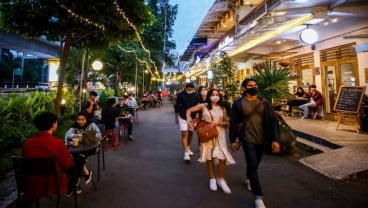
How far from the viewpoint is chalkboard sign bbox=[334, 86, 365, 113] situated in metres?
Result: 8.13

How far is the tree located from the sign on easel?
6.23 metres

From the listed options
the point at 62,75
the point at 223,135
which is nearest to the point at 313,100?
the point at 223,135

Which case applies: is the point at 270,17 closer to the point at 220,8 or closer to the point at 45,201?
the point at 45,201

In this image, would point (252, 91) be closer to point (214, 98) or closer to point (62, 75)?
point (214, 98)

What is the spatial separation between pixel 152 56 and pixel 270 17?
2148 centimetres

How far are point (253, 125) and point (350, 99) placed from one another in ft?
19.5

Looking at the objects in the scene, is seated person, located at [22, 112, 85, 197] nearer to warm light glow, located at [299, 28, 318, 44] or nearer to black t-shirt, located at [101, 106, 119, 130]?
black t-shirt, located at [101, 106, 119, 130]

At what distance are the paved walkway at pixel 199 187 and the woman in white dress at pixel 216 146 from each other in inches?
8.9

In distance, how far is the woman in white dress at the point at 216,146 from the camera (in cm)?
454

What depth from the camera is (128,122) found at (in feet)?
30.9

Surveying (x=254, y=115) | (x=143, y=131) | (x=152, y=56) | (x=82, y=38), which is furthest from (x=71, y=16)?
(x=152, y=56)

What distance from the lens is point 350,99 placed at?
8.45 m

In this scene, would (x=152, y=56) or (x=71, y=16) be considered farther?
(x=152, y=56)

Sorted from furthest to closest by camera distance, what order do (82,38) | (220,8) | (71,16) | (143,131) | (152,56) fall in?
(152,56) → (220,8) → (143,131) → (82,38) → (71,16)
